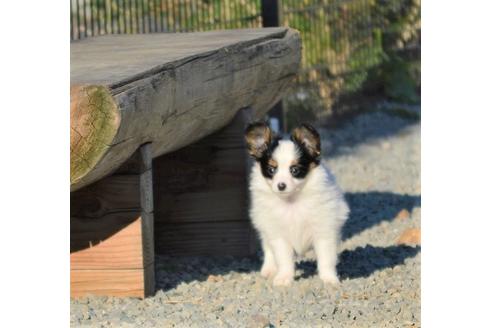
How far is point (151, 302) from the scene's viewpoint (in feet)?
17.7

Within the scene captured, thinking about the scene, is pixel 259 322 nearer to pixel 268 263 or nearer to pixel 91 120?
pixel 91 120

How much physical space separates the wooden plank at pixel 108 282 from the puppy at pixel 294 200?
826 mm

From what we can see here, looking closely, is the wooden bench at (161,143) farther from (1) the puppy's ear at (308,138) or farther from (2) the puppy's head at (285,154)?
(1) the puppy's ear at (308,138)

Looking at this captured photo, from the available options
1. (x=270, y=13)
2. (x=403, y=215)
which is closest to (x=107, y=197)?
(x=403, y=215)

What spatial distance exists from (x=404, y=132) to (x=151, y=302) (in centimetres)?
661

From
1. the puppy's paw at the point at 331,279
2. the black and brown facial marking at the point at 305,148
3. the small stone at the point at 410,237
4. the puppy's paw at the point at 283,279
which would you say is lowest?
the small stone at the point at 410,237

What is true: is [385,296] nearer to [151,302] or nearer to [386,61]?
[151,302]

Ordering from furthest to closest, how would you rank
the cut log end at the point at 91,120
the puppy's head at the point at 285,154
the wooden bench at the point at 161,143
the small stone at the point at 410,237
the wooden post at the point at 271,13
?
the wooden post at the point at 271,13, the small stone at the point at 410,237, the puppy's head at the point at 285,154, the wooden bench at the point at 161,143, the cut log end at the point at 91,120

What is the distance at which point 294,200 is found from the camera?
594cm

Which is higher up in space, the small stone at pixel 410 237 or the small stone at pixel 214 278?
the small stone at pixel 214 278

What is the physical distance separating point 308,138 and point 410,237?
1412mm

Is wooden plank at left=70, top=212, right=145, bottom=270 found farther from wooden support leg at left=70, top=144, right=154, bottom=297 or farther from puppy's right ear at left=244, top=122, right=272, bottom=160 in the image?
puppy's right ear at left=244, top=122, right=272, bottom=160

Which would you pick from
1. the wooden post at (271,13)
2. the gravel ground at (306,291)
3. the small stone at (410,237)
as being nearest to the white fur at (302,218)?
the gravel ground at (306,291)

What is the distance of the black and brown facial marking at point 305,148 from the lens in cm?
576
